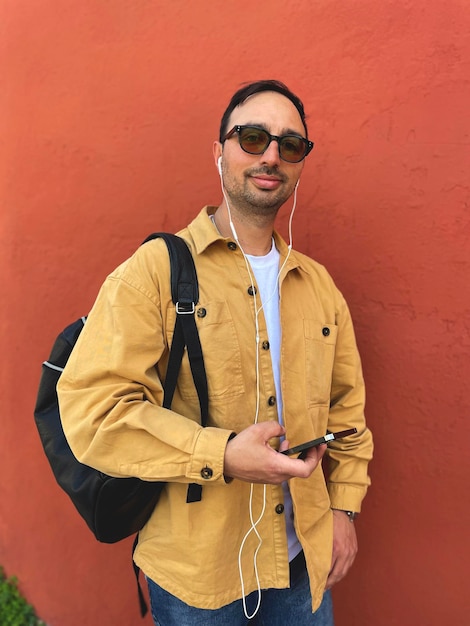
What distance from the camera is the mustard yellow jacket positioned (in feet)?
3.99

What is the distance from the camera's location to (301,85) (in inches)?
76.0

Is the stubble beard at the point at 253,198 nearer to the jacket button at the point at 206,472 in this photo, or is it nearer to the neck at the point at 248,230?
the neck at the point at 248,230

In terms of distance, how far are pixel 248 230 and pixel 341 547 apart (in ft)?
3.63

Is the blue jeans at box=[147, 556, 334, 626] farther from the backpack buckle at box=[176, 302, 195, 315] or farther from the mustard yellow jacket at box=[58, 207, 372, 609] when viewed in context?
the backpack buckle at box=[176, 302, 195, 315]

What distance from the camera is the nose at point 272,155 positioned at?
56.3 inches

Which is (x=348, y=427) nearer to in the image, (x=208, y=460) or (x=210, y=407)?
(x=210, y=407)

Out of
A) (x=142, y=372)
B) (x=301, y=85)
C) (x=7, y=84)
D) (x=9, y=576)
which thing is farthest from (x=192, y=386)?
(x=9, y=576)

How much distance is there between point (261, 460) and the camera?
1140 mm

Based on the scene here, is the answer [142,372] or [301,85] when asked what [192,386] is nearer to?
[142,372]

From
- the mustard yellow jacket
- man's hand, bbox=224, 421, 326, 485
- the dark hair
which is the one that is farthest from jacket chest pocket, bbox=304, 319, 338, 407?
the dark hair

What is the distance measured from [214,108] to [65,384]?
1389 mm

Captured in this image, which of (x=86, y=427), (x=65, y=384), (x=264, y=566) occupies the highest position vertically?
(x=65, y=384)

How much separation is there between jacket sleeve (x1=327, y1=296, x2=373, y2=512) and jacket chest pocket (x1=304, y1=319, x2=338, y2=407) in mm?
77

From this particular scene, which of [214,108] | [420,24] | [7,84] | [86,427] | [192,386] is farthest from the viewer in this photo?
[7,84]
